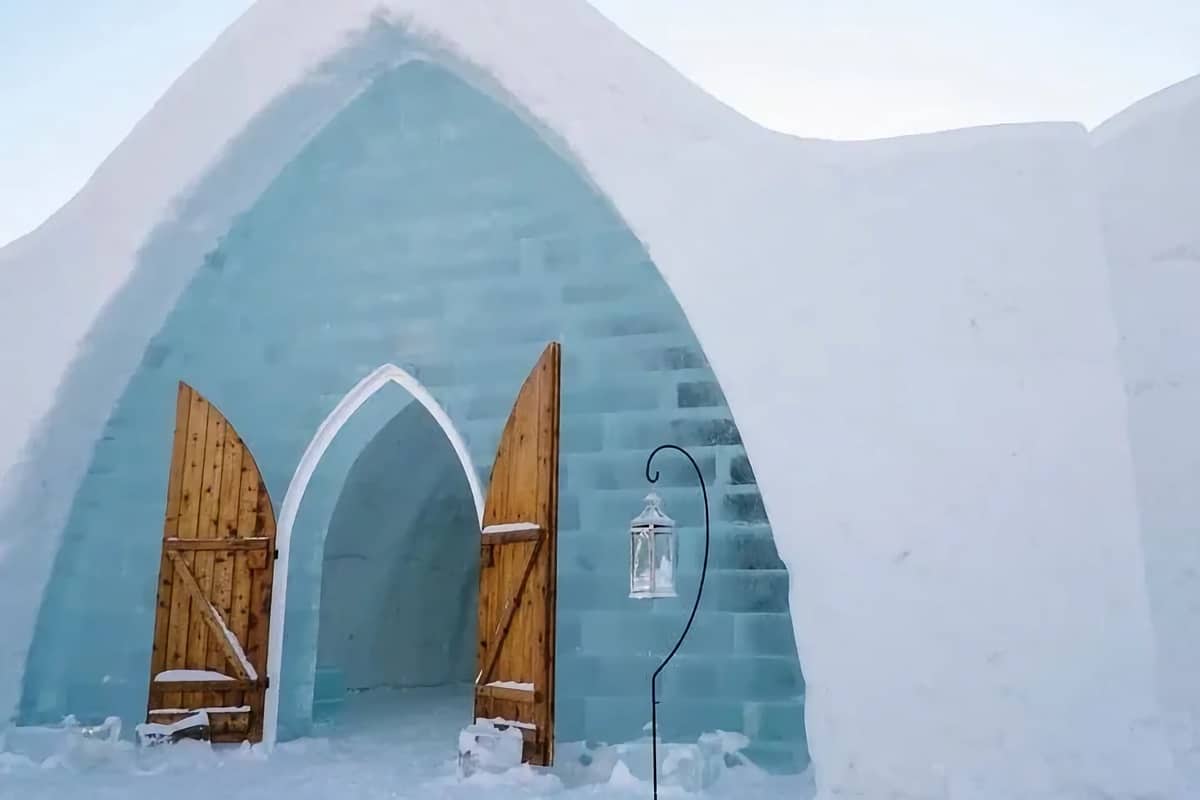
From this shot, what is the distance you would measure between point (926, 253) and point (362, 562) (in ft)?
16.4

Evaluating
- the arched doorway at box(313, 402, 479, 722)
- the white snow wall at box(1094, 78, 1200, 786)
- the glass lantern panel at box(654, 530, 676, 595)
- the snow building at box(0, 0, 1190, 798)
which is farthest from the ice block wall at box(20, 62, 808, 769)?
the white snow wall at box(1094, 78, 1200, 786)

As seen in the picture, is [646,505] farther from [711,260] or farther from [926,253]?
[926,253]

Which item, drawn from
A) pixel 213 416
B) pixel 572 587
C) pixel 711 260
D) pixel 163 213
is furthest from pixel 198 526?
pixel 711 260

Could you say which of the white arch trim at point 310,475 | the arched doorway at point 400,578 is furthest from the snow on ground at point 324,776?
the arched doorway at point 400,578

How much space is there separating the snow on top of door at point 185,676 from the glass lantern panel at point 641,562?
229 cm

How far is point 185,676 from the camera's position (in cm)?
509

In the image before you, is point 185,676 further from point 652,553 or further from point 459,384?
point 652,553

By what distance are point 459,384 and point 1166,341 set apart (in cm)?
326

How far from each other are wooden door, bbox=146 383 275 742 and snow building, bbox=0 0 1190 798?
19 millimetres

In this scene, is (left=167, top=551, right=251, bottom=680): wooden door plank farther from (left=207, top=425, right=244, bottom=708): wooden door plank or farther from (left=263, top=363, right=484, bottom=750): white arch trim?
(left=263, top=363, right=484, bottom=750): white arch trim

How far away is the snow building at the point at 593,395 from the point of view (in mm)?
3428

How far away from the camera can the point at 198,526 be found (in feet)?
17.2

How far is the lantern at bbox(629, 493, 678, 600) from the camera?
4.29 meters

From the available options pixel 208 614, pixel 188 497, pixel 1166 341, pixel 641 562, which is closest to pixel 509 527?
pixel 641 562
